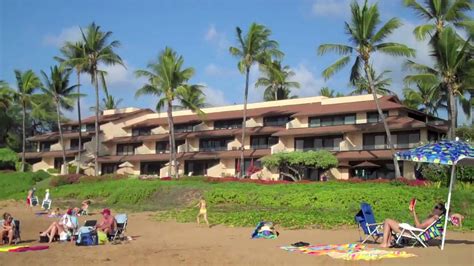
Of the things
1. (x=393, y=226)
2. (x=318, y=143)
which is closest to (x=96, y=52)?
(x=318, y=143)

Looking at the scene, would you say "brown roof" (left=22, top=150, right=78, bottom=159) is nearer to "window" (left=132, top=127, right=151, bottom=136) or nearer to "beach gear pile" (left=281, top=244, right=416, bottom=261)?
"window" (left=132, top=127, right=151, bottom=136)

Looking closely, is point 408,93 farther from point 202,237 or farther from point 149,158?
point 202,237

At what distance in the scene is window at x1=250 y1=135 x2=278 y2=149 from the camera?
1923 inches

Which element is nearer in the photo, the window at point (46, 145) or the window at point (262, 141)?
the window at point (262, 141)

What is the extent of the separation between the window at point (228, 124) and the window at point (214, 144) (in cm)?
167

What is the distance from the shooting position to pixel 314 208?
23.3 metres

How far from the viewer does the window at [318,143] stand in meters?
44.0

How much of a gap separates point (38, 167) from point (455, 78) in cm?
4991

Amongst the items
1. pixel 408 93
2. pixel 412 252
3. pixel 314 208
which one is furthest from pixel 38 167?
pixel 412 252

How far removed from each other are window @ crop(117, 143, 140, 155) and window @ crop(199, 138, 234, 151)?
351 inches

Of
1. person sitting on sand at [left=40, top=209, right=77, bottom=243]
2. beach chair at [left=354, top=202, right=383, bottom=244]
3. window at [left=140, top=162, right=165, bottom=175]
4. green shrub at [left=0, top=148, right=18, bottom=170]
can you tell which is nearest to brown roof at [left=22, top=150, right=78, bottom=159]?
green shrub at [left=0, top=148, right=18, bottom=170]

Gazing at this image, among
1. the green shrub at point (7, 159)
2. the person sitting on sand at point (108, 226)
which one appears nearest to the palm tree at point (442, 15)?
the person sitting on sand at point (108, 226)

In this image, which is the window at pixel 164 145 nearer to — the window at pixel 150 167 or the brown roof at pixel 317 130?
the window at pixel 150 167

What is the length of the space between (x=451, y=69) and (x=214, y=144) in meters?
27.9
